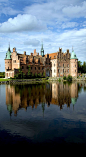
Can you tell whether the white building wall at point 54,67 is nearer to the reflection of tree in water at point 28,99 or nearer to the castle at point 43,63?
the castle at point 43,63

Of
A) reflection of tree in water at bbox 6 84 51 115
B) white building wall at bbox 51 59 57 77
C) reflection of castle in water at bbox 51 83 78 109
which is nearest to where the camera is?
reflection of tree in water at bbox 6 84 51 115

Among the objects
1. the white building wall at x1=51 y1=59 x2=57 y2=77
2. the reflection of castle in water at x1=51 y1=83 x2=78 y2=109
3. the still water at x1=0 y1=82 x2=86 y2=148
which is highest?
the white building wall at x1=51 y1=59 x2=57 y2=77

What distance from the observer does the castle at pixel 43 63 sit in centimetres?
6228

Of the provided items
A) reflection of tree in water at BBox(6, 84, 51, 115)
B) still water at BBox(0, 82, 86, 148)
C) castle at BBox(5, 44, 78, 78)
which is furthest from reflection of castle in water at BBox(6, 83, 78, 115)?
castle at BBox(5, 44, 78, 78)

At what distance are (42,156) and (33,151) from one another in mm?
566

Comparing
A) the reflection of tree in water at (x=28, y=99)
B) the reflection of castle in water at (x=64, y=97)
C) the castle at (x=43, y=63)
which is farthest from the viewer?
the castle at (x=43, y=63)

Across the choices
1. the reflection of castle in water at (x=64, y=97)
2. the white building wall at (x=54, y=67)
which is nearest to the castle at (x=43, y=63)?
the white building wall at (x=54, y=67)

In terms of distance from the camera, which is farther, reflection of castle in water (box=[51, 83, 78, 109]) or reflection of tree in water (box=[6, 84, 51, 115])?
reflection of castle in water (box=[51, 83, 78, 109])

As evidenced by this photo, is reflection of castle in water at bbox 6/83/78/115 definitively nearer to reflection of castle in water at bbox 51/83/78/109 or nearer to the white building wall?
reflection of castle in water at bbox 51/83/78/109

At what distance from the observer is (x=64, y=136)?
26.4 ft

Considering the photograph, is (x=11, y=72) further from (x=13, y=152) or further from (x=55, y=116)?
(x=13, y=152)

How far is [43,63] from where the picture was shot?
7025 centimetres

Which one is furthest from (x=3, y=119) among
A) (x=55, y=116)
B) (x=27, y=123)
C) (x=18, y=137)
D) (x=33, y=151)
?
(x=33, y=151)

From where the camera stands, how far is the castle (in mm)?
62281
